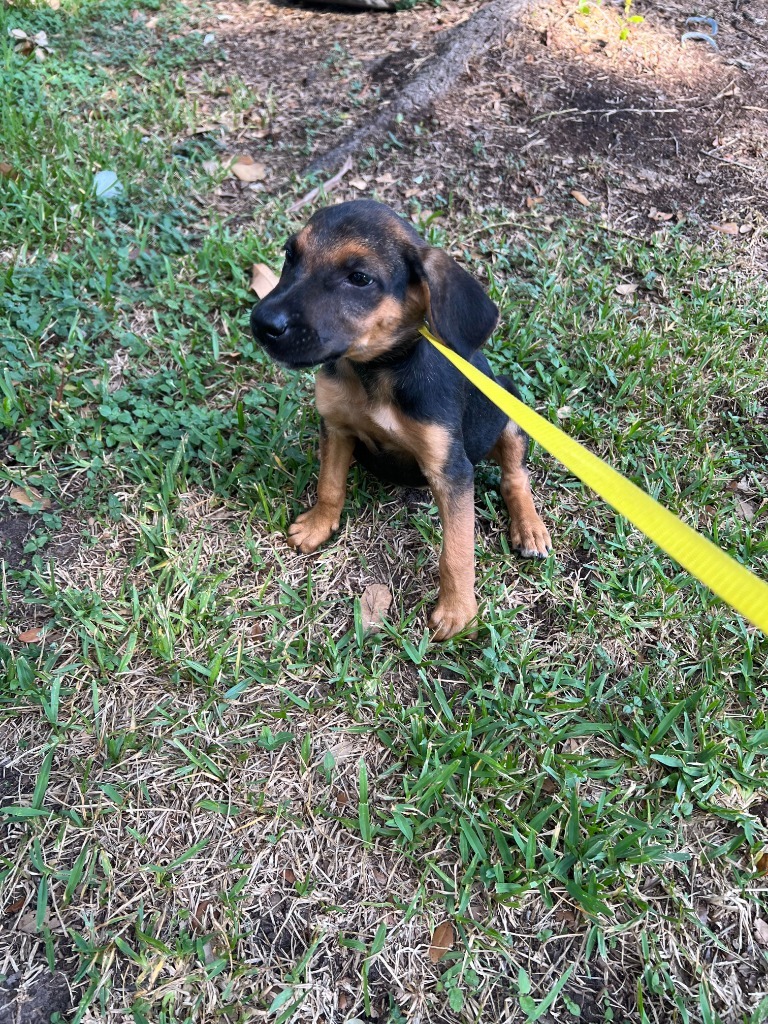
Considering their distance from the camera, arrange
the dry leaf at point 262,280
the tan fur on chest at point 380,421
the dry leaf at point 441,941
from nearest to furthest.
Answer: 1. the dry leaf at point 441,941
2. the tan fur on chest at point 380,421
3. the dry leaf at point 262,280

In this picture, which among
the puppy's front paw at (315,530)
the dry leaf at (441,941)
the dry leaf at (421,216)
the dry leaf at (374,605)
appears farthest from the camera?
the dry leaf at (421,216)

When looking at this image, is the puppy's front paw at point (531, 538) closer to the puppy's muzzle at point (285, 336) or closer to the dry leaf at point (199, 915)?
the puppy's muzzle at point (285, 336)

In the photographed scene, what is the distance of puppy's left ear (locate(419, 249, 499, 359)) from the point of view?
2754 mm

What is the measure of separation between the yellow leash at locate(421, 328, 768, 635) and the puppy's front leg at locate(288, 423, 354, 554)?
4.81 feet

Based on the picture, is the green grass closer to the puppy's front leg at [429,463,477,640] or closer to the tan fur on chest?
the puppy's front leg at [429,463,477,640]

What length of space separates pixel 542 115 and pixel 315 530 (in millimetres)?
4126

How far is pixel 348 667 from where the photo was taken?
10.2 feet

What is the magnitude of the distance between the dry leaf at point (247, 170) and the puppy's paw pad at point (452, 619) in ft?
12.2

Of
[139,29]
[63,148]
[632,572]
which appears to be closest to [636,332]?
[632,572]

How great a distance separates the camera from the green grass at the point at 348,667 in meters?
2.48

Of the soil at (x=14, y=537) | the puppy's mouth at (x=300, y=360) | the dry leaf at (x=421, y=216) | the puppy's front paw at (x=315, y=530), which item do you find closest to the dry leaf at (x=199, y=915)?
the puppy's front paw at (x=315, y=530)

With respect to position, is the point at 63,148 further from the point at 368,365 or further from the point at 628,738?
the point at 628,738

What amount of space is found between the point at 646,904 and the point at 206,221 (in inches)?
185

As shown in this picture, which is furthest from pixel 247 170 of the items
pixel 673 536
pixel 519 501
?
pixel 673 536
